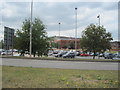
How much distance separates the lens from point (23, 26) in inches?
1027

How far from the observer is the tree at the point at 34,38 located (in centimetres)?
2550

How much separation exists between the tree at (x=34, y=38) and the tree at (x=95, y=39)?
7099mm

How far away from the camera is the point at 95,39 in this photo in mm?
25391

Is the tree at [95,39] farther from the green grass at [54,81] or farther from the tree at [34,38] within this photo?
the green grass at [54,81]

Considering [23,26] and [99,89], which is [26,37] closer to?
[23,26]

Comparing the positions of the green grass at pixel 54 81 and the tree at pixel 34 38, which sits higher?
the tree at pixel 34 38

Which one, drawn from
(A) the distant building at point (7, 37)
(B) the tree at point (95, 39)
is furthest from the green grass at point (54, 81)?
(B) the tree at point (95, 39)

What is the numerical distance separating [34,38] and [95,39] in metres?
10.8

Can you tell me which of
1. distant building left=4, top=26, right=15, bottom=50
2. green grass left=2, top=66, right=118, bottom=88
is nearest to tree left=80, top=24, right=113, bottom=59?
distant building left=4, top=26, right=15, bottom=50

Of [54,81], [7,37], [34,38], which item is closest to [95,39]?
[34,38]

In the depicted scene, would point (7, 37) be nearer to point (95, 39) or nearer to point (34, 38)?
point (34, 38)

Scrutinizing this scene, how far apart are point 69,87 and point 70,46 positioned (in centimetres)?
11754

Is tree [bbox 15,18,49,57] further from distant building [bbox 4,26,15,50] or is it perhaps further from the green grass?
the green grass

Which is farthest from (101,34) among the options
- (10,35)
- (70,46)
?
(70,46)
